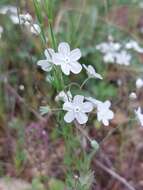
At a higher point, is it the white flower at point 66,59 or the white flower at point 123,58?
the white flower at point 123,58

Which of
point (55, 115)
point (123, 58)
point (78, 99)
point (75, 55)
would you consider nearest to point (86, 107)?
point (78, 99)

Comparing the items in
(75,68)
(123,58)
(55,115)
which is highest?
(123,58)

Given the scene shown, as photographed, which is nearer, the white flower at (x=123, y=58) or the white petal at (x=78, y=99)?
the white petal at (x=78, y=99)

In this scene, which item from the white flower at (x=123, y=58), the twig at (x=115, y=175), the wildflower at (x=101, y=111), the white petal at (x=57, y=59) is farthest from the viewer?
the white flower at (x=123, y=58)

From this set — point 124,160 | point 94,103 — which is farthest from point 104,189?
point 94,103

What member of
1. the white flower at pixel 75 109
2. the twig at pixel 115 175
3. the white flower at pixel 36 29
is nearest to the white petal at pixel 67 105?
the white flower at pixel 75 109

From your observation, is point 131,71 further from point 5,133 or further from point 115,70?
point 5,133

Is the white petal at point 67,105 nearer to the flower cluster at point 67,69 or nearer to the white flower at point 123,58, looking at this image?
the flower cluster at point 67,69

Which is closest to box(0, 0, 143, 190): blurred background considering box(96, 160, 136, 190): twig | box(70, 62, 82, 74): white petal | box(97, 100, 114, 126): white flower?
box(96, 160, 136, 190): twig

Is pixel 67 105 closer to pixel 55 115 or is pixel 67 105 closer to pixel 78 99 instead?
pixel 78 99
